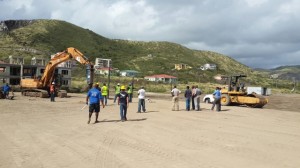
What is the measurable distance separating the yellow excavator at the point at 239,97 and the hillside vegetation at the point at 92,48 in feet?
290

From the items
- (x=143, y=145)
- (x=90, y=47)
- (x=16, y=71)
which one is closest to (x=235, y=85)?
(x=143, y=145)

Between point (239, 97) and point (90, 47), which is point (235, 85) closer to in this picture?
point (239, 97)

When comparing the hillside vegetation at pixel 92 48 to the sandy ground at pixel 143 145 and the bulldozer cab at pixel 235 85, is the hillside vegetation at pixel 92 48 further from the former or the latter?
the sandy ground at pixel 143 145

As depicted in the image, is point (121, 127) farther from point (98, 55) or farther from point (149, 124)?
point (98, 55)

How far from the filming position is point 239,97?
102ft

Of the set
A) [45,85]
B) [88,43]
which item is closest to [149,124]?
[45,85]

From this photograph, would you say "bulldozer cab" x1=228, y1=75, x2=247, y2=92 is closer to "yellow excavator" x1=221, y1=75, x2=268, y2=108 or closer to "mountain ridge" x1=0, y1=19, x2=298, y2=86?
"yellow excavator" x1=221, y1=75, x2=268, y2=108

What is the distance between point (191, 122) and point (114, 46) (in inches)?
6554

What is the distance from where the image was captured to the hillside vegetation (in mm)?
134875

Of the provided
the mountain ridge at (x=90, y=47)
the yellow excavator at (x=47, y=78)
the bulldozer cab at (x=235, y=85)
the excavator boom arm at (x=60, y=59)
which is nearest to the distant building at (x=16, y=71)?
the yellow excavator at (x=47, y=78)

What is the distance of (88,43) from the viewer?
169m

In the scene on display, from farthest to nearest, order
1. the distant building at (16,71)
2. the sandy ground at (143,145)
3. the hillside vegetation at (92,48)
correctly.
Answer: the hillside vegetation at (92,48) < the distant building at (16,71) < the sandy ground at (143,145)

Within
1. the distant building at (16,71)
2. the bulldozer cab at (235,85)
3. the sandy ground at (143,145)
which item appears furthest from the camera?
the distant building at (16,71)

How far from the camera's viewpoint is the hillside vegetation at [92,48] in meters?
135
